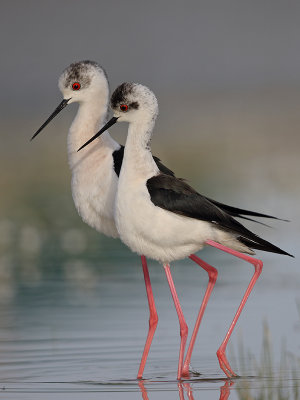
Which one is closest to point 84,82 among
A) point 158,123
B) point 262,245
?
point 262,245

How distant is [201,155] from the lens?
15867 mm

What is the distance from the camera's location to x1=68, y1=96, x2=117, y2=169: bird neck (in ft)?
26.2

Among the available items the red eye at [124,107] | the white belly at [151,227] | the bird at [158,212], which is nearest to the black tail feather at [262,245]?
the bird at [158,212]

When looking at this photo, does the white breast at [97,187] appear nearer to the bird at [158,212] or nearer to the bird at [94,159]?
the bird at [94,159]

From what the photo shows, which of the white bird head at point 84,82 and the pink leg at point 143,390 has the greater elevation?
the white bird head at point 84,82

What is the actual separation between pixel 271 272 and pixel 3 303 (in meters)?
1.89

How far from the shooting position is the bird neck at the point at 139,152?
7.17m

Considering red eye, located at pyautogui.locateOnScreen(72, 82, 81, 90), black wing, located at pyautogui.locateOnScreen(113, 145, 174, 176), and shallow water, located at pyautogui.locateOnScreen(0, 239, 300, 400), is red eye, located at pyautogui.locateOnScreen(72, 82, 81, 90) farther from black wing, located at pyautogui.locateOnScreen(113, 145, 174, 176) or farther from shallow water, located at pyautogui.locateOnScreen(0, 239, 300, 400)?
shallow water, located at pyautogui.locateOnScreen(0, 239, 300, 400)

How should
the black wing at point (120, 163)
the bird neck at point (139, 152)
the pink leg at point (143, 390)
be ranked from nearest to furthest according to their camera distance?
1. the pink leg at point (143, 390)
2. the bird neck at point (139, 152)
3. the black wing at point (120, 163)

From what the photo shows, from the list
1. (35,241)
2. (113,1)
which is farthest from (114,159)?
(113,1)

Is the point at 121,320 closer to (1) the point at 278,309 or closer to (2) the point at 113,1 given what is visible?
(1) the point at 278,309

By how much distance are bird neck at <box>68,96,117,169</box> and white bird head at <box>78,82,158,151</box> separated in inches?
23.1

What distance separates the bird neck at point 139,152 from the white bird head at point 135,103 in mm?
31

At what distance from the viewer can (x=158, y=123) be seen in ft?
62.3
